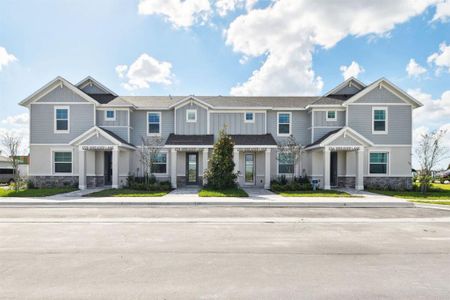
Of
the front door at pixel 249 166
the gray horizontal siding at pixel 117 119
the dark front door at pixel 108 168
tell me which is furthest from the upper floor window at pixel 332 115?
the dark front door at pixel 108 168

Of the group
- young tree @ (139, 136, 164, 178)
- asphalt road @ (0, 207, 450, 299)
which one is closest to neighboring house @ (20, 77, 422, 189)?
young tree @ (139, 136, 164, 178)

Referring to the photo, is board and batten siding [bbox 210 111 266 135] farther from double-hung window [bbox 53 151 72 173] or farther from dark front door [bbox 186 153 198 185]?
double-hung window [bbox 53 151 72 173]

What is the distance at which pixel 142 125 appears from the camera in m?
20.2

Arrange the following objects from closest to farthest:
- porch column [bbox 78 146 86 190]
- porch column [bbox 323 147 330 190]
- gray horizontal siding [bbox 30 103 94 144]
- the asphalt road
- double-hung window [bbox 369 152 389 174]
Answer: the asphalt road < porch column [bbox 323 147 330 190] < porch column [bbox 78 146 86 190] < gray horizontal siding [bbox 30 103 94 144] < double-hung window [bbox 369 152 389 174]

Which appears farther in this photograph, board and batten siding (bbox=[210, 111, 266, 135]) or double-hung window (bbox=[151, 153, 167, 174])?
board and batten siding (bbox=[210, 111, 266, 135])

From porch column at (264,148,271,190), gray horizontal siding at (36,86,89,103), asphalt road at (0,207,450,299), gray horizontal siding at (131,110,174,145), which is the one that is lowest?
asphalt road at (0,207,450,299)

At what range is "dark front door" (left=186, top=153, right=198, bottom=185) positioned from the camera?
65.7 ft

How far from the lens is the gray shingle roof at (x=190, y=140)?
18375 mm

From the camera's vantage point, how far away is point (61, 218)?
31.0 feet

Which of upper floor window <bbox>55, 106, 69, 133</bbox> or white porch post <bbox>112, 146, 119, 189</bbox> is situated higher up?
upper floor window <bbox>55, 106, 69, 133</bbox>

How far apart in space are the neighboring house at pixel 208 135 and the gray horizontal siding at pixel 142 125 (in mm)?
79

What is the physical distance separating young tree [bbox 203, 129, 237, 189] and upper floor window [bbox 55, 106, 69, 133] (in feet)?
37.7

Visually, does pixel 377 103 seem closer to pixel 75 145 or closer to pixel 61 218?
pixel 61 218

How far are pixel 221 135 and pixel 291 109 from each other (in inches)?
261
